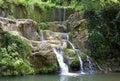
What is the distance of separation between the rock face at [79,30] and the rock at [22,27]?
3461 millimetres

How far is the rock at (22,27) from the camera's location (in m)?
22.1

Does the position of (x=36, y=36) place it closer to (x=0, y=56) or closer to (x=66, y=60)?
(x=66, y=60)

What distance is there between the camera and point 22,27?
23469 millimetres

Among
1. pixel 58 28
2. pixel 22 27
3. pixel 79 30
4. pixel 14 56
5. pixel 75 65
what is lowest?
pixel 75 65

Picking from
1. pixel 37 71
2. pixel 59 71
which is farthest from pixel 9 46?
pixel 59 71

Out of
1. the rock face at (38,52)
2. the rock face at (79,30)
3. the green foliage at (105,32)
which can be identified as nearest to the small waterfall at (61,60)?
the rock face at (38,52)

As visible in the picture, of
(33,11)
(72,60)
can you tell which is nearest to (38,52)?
(72,60)

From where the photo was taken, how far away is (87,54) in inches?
969

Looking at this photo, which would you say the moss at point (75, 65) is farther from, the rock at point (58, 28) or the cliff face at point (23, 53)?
the rock at point (58, 28)

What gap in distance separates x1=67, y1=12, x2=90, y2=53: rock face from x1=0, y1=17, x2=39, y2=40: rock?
346cm

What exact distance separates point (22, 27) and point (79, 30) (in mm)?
5213

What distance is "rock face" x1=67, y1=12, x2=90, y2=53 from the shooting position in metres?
25.2

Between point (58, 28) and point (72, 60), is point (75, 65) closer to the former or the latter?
point (72, 60)

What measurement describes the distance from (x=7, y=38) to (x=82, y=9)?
9898 millimetres
